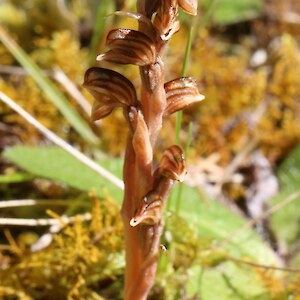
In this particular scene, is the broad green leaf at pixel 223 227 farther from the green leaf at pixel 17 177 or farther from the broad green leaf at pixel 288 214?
the green leaf at pixel 17 177

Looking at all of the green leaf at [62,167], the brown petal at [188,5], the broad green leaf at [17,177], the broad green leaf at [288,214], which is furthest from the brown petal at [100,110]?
the broad green leaf at [288,214]

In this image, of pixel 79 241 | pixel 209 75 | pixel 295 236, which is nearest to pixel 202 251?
pixel 79 241

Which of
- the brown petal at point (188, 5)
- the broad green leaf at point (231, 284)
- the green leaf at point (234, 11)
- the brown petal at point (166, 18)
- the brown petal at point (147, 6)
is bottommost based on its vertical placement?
the broad green leaf at point (231, 284)

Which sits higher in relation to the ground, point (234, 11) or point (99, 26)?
point (234, 11)

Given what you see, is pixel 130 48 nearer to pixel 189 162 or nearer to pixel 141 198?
pixel 141 198

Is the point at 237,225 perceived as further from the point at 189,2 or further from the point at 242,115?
the point at 189,2

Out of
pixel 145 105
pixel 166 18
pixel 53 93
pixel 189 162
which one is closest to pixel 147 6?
pixel 166 18
